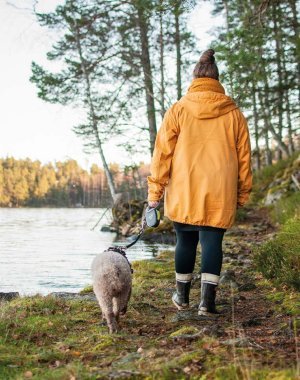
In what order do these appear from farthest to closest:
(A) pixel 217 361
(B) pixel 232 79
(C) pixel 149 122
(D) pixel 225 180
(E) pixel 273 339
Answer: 1. (C) pixel 149 122
2. (B) pixel 232 79
3. (D) pixel 225 180
4. (E) pixel 273 339
5. (A) pixel 217 361

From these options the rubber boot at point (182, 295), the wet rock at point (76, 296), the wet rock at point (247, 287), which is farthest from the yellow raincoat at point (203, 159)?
the wet rock at point (76, 296)

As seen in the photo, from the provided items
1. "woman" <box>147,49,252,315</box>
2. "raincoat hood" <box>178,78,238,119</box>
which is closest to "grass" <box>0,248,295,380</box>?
"woman" <box>147,49,252,315</box>

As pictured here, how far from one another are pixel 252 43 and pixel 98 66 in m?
12.2

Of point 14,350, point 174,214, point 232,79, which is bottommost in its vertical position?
point 14,350

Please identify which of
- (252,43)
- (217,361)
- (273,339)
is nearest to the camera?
(217,361)

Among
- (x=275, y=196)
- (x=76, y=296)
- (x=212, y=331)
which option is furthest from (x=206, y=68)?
(x=275, y=196)

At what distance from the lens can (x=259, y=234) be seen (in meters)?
12.6

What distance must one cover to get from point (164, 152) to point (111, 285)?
1344mm

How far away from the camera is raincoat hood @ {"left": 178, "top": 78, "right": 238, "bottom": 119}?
4.74 m

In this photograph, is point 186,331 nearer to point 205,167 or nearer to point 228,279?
point 205,167

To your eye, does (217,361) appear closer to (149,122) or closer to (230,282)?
(230,282)

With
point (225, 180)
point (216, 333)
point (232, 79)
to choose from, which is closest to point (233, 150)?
point (225, 180)

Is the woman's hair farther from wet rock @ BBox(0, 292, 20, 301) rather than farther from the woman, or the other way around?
wet rock @ BBox(0, 292, 20, 301)

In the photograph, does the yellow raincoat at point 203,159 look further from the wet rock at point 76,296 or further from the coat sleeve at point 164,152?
the wet rock at point 76,296
